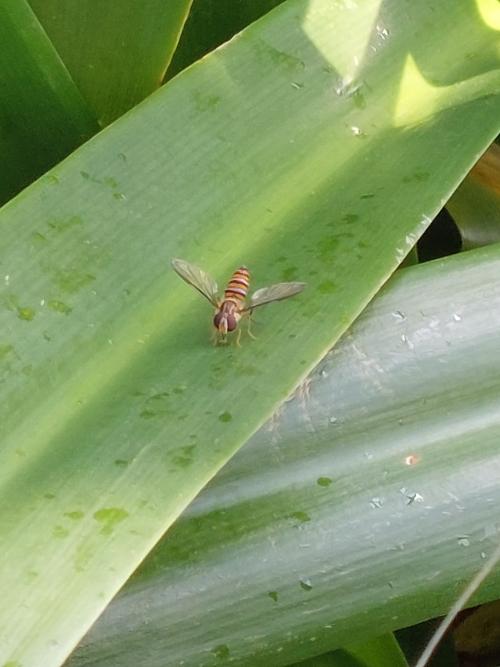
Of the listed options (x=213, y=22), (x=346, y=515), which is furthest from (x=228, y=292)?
(x=213, y=22)

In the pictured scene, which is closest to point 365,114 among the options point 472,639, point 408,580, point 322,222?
point 322,222

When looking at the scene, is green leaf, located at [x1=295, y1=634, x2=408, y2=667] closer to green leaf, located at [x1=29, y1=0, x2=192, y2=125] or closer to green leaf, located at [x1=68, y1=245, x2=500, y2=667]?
green leaf, located at [x1=68, y1=245, x2=500, y2=667]

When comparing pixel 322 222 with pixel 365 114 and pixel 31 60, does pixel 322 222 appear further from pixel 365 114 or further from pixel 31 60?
pixel 31 60

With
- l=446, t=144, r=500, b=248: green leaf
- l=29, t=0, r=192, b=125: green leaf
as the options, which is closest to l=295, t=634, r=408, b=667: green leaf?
l=446, t=144, r=500, b=248: green leaf

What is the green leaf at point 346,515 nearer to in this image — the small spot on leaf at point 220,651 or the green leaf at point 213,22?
the small spot on leaf at point 220,651

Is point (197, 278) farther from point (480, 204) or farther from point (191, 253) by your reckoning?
point (480, 204)

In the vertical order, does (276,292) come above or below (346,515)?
above

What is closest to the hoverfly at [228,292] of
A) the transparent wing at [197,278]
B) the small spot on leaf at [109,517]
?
the transparent wing at [197,278]
